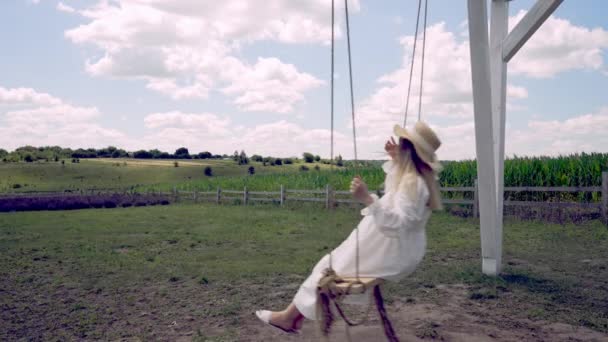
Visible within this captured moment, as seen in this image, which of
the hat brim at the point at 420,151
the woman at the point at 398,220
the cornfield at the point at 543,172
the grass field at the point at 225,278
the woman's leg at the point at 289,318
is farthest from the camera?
the cornfield at the point at 543,172

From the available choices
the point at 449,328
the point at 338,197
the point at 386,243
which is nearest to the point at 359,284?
the point at 386,243

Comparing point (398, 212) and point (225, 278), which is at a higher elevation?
point (398, 212)

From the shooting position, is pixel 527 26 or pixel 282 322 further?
pixel 527 26

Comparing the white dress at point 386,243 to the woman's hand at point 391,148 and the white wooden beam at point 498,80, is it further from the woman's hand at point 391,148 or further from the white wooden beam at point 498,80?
the white wooden beam at point 498,80

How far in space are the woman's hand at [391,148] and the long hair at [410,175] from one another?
29 mm

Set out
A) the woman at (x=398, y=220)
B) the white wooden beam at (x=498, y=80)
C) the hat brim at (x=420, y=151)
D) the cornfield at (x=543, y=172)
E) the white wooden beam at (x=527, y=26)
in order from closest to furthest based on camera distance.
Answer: the woman at (x=398, y=220), the hat brim at (x=420, y=151), the white wooden beam at (x=527, y=26), the white wooden beam at (x=498, y=80), the cornfield at (x=543, y=172)

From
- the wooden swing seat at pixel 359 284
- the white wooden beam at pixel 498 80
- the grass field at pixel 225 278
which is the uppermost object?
the white wooden beam at pixel 498 80

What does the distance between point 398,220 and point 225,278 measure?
13.7 ft

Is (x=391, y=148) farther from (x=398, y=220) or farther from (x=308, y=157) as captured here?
(x=308, y=157)

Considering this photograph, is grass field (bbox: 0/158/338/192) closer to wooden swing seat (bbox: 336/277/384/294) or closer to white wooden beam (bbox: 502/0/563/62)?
white wooden beam (bbox: 502/0/563/62)

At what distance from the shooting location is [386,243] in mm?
3262

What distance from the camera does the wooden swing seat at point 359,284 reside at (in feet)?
10.2

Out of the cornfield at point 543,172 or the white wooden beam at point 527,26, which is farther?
the cornfield at point 543,172

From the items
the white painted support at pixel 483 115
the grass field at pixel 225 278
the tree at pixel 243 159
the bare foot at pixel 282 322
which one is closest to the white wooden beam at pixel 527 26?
the white painted support at pixel 483 115
